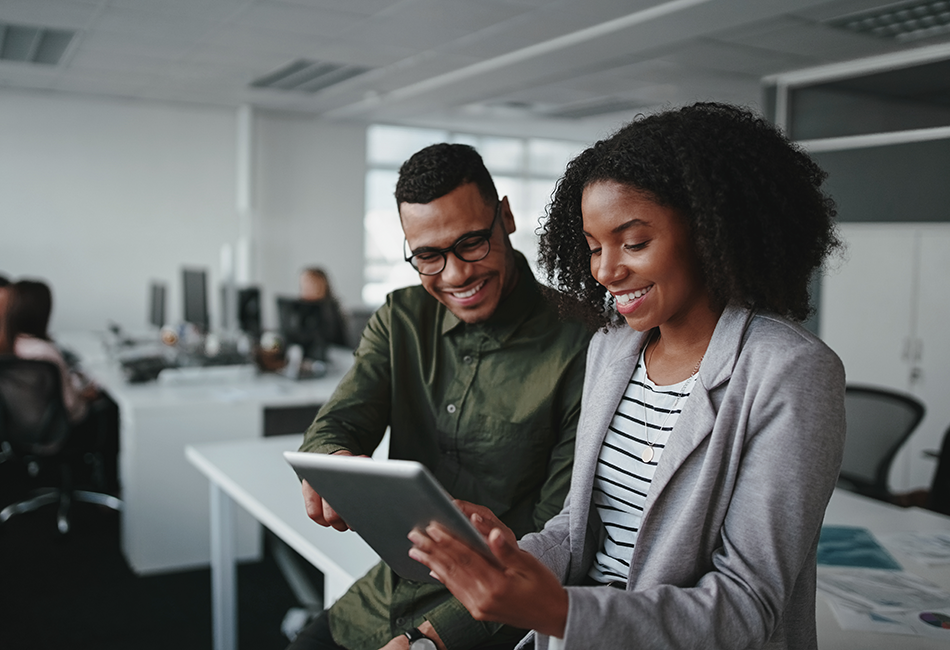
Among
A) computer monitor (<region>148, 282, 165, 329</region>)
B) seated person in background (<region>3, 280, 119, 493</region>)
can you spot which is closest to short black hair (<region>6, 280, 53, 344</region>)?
seated person in background (<region>3, 280, 119, 493</region>)

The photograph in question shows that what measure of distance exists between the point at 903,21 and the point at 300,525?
14.4 feet

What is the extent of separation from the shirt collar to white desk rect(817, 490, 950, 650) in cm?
81

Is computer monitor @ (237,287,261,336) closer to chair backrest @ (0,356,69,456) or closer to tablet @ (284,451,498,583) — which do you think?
chair backrest @ (0,356,69,456)

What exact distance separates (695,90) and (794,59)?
4.04ft

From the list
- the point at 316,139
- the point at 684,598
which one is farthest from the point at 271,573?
the point at 316,139

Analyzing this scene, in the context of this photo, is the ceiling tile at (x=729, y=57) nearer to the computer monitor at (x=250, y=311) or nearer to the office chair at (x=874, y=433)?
the office chair at (x=874, y=433)

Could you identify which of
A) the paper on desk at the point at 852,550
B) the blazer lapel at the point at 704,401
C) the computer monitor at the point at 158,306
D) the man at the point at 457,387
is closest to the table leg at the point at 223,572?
the man at the point at 457,387

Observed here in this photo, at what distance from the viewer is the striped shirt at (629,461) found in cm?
122

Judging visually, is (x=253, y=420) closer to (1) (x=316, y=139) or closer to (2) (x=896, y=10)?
(2) (x=896, y=10)

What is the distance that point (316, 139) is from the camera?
8547mm

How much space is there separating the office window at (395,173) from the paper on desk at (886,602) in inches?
286

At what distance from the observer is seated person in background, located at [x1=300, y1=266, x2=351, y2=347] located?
540 cm

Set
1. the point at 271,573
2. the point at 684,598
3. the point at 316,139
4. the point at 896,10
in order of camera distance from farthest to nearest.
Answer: the point at 316,139
the point at 896,10
the point at 271,573
the point at 684,598

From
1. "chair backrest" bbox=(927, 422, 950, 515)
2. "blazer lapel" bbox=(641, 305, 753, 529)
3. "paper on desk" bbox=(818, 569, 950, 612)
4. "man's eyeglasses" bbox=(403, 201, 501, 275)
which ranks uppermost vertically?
"man's eyeglasses" bbox=(403, 201, 501, 275)
